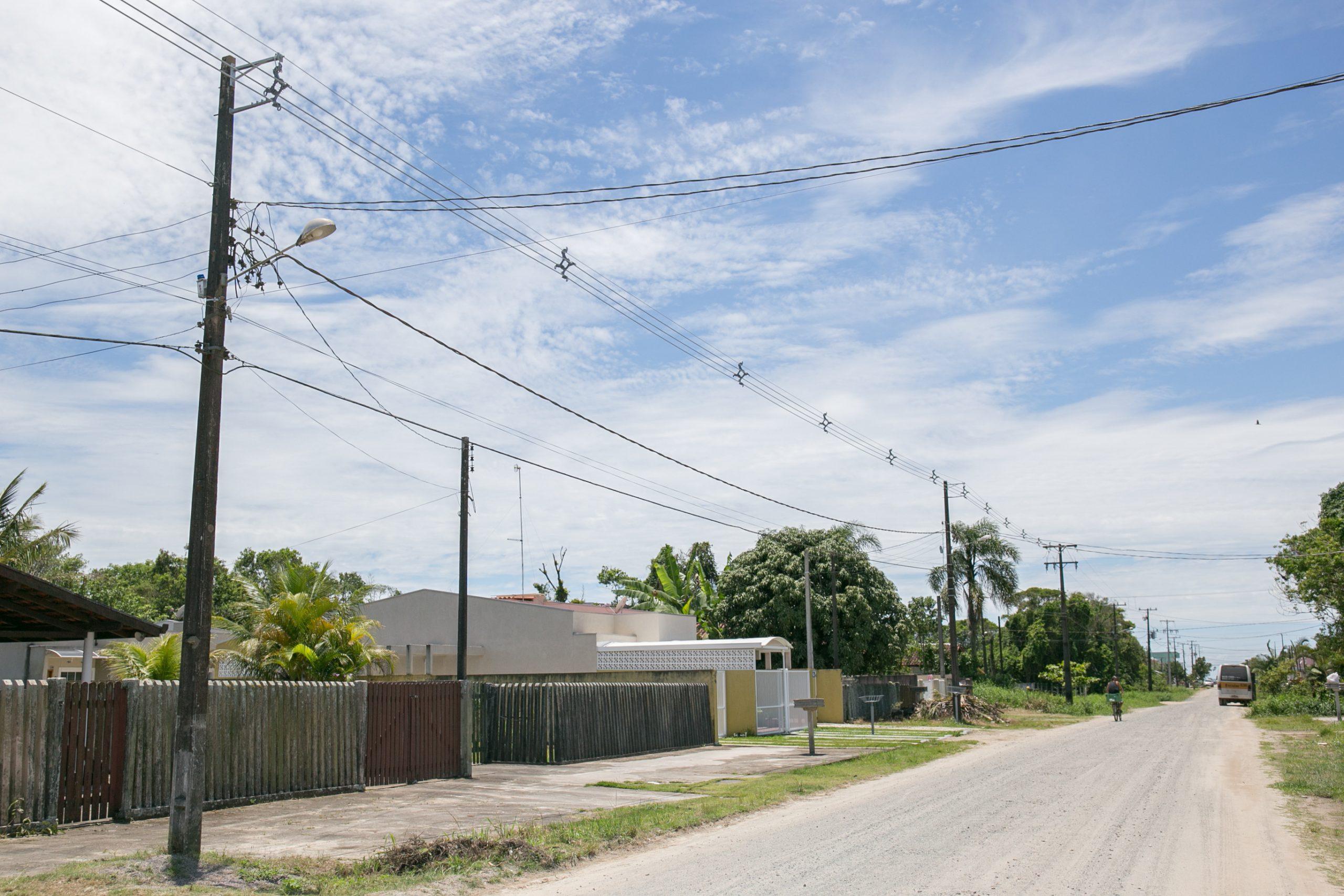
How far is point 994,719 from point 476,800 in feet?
96.6

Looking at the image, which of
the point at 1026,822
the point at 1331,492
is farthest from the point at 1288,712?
the point at 1026,822

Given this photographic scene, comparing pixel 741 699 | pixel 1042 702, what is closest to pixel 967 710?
pixel 1042 702

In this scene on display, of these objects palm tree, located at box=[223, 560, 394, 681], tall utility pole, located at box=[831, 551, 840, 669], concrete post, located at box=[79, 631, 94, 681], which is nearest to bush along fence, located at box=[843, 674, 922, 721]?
tall utility pole, located at box=[831, 551, 840, 669]

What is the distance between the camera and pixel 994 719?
131ft

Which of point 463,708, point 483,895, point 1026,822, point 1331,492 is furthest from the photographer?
point 1331,492

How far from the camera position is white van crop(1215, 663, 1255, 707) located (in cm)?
5672

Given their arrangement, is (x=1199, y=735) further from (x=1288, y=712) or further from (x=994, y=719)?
(x=1288, y=712)

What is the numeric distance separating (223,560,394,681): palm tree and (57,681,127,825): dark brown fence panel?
323 inches

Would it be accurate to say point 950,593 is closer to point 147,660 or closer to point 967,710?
point 967,710

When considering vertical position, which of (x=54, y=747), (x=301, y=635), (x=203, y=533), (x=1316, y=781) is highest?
(x=203, y=533)

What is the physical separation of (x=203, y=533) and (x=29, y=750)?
3614 mm

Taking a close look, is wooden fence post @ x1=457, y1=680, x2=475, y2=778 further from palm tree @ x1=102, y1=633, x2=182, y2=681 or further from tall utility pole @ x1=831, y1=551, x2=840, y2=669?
tall utility pole @ x1=831, y1=551, x2=840, y2=669

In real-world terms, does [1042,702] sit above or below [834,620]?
below

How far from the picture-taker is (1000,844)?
423 inches
